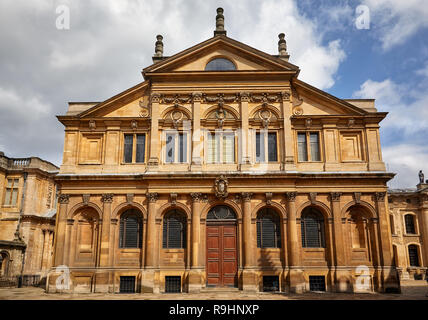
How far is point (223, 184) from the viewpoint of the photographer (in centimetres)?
2381

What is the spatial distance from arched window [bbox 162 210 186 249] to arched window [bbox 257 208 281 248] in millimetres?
5040

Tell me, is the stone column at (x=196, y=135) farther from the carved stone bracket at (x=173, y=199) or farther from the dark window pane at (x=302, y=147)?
the dark window pane at (x=302, y=147)

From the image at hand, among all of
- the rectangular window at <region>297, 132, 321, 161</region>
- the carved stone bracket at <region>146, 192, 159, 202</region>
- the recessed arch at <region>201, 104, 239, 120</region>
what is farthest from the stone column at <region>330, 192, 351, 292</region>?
the carved stone bracket at <region>146, 192, 159, 202</region>

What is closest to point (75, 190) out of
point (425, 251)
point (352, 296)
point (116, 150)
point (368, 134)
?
point (116, 150)

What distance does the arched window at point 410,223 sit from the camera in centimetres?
4444

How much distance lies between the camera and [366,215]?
24.6 metres

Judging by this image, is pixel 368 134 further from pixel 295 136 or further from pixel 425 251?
pixel 425 251

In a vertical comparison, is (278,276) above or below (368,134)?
below

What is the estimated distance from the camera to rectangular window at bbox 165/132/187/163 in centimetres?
2548

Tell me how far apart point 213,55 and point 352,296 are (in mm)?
18413

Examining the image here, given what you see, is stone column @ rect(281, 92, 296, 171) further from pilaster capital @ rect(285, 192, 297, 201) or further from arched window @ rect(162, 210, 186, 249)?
arched window @ rect(162, 210, 186, 249)

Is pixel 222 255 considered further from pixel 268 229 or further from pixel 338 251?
pixel 338 251

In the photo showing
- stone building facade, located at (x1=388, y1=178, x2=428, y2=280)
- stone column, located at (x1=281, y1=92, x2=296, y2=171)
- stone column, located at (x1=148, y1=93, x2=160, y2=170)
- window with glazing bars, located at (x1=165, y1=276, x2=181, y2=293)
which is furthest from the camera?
stone building facade, located at (x1=388, y1=178, x2=428, y2=280)

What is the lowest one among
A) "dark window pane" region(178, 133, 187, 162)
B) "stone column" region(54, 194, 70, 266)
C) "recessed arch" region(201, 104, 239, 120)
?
"stone column" region(54, 194, 70, 266)
